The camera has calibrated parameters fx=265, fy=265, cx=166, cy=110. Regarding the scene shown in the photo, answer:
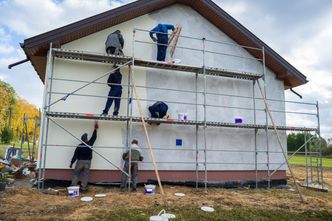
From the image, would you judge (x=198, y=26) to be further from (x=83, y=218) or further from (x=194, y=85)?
(x=83, y=218)

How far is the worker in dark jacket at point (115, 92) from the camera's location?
858cm

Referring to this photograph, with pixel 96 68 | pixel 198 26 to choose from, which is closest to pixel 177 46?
pixel 198 26

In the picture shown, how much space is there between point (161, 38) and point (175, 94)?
2.08m

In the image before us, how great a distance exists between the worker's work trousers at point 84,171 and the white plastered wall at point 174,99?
53 cm

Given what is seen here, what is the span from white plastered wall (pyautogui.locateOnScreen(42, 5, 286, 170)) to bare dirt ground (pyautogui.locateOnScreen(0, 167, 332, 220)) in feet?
4.12

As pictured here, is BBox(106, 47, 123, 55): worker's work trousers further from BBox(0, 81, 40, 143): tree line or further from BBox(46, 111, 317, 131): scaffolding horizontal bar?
BBox(0, 81, 40, 143): tree line

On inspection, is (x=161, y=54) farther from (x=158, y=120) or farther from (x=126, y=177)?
(x=126, y=177)

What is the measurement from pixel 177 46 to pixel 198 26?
1.37 metres

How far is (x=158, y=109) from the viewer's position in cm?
898

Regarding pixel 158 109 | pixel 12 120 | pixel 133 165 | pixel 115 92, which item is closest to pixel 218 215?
pixel 133 165

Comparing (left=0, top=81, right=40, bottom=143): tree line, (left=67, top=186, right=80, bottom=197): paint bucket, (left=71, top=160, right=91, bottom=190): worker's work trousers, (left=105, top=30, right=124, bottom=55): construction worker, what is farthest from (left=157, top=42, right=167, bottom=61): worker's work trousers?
(left=0, top=81, right=40, bottom=143): tree line

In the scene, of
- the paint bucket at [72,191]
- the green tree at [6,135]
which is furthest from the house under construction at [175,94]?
the green tree at [6,135]

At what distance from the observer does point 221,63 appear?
10664 millimetres

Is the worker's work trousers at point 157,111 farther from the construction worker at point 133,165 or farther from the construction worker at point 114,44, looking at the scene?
the construction worker at point 114,44
